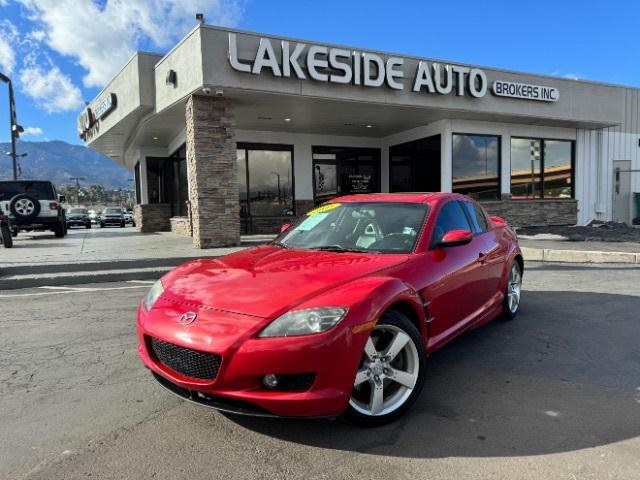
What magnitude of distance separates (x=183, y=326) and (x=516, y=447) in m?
2.05

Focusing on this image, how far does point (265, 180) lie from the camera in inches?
685

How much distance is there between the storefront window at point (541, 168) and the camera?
58.4 feet

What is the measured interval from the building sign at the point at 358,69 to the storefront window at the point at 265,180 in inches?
233

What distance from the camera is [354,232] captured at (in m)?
4.05

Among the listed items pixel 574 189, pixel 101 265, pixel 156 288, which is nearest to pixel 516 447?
pixel 156 288

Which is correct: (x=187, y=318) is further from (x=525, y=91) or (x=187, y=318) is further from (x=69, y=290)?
(x=525, y=91)

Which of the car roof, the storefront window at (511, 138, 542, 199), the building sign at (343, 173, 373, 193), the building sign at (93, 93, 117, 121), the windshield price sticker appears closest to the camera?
the car roof

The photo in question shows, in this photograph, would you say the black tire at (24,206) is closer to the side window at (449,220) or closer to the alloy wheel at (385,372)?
the side window at (449,220)

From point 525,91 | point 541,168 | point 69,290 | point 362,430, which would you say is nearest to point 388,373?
point 362,430

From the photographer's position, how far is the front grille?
2627 millimetres

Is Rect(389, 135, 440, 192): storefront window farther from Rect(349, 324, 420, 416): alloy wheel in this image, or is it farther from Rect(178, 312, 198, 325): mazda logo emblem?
Rect(178, 312, 198, 325): mazda logo emblem

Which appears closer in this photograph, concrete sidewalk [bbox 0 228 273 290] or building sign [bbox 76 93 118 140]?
concrete sidewalk [bbox 0 228 273 290]

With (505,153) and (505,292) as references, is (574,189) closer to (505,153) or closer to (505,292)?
(505,153)

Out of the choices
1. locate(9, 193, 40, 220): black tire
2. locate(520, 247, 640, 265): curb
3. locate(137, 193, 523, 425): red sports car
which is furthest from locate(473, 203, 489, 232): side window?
locate(9, 193, 40, 220): black tire
